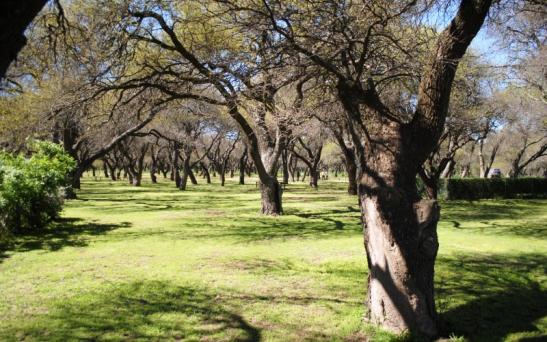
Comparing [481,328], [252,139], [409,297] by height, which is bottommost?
[481,328]

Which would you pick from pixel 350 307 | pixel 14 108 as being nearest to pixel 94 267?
pixel 350 307

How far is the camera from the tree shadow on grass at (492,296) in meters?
5.73

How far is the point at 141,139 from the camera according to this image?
140ft

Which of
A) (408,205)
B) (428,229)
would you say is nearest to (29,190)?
(408,205)

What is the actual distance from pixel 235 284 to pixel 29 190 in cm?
790

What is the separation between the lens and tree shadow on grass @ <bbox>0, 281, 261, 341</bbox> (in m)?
5.25

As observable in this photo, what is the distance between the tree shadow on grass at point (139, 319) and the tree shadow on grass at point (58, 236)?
4.26 m

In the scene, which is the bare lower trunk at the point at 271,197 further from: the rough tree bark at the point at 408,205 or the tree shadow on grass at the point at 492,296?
the rough tree bark at the point at 408,205

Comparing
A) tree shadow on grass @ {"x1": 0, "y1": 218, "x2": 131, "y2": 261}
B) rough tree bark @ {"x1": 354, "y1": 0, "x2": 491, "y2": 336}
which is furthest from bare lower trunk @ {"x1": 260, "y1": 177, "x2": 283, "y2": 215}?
rough tree bark @ {"x1": 354, "y1": 0, "x2": 491, "y2": 336}

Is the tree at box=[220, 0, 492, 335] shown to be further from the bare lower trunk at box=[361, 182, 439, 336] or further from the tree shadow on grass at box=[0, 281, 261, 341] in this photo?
the tree shadow on grass at box=[0, 281, 261, 341]

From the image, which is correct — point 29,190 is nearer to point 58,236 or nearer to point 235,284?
point 58,236

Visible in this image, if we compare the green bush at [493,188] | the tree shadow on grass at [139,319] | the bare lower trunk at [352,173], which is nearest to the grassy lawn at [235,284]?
the tree shadow on grass at [139,319]

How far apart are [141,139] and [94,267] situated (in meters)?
35.5

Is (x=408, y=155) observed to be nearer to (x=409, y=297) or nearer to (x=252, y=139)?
(x=409, y=297)
